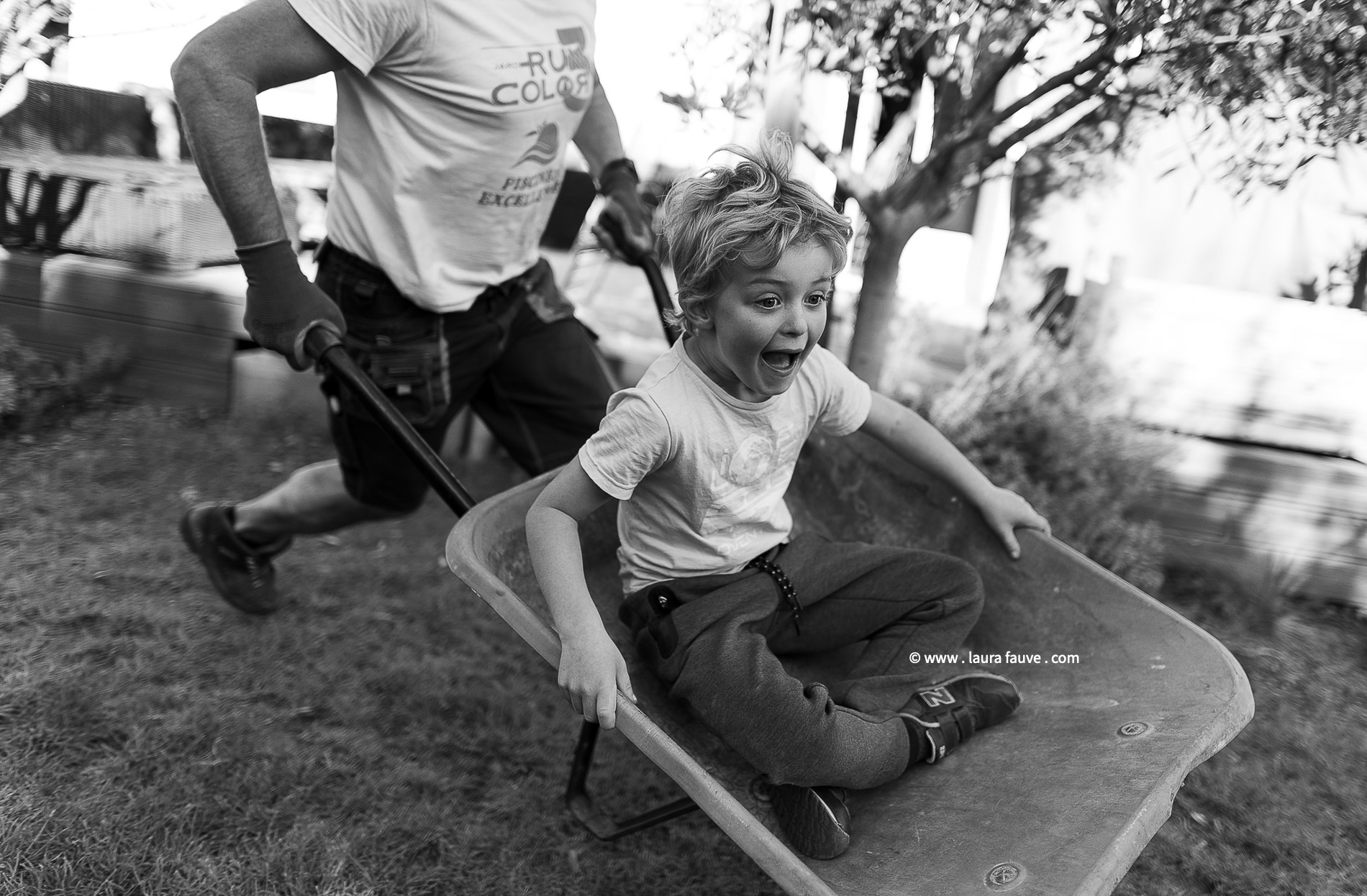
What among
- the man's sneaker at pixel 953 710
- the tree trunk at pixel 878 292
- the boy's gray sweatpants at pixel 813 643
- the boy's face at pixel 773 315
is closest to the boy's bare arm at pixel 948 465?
the boy's gray sweatpants at pixel 813 643

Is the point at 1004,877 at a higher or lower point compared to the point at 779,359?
lower

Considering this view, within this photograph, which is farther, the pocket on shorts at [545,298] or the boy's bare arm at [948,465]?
the pocket on shorts at [545,298]

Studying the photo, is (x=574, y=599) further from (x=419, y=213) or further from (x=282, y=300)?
(x=419, y=213)

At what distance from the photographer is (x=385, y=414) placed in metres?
1.98

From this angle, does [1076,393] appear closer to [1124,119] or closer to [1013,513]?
[1124,119]

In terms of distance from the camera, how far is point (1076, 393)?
3.74m

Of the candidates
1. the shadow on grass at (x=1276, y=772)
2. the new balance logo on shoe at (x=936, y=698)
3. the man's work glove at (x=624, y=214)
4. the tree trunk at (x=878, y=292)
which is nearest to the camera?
the new balance logo on shoe at (x=936, y=698)

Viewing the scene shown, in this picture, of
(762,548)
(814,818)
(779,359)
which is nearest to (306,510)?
(762,548)

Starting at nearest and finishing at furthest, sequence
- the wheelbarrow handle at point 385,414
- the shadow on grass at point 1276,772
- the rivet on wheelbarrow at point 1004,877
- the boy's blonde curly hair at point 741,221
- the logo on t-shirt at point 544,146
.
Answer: the rivet on wheelbarrow at point 1004,877, the boy's blonde curly hair at point 741,221, the wheelbarrow handle at point 385,414, the logo on t-shirt at point 544,146, the shadow on grass at point 1276,772

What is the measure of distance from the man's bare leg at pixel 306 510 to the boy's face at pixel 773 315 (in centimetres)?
121

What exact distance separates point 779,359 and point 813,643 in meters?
0.56

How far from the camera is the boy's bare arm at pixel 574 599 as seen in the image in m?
1.57

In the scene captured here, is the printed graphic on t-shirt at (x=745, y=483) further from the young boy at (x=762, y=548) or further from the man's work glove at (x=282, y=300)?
the man's work glove at (x=282, y=300)

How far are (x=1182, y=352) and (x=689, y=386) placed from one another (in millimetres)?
2724
